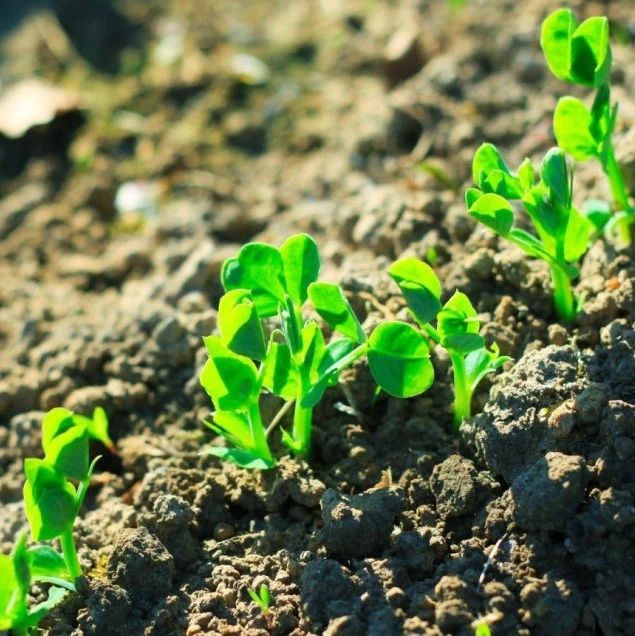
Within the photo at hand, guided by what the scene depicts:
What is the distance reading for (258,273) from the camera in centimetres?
219

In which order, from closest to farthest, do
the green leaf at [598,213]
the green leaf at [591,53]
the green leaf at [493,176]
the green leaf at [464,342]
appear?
the green leaf at [464,342] < the green leaf at [493,176] < the green leaf at [591,53] < the green leaf at [598,213]

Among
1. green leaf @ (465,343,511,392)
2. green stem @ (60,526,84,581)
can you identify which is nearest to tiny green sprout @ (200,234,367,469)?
green leaf @ (465,343,511,392)

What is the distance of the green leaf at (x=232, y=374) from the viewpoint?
2082mm

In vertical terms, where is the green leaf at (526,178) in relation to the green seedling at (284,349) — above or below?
above


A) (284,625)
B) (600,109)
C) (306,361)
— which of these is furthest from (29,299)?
(600,109)

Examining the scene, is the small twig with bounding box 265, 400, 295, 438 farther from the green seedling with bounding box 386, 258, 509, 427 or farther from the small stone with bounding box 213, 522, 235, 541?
the green seedling with bounding box 386, 258, 509, 427

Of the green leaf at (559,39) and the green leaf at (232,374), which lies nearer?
the green leaf at (232,374)

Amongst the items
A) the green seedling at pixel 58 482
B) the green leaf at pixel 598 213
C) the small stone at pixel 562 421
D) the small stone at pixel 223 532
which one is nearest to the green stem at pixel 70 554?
the green seedling at pixel 58 482

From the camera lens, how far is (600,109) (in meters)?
2.29

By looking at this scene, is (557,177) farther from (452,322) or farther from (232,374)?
(232,374)

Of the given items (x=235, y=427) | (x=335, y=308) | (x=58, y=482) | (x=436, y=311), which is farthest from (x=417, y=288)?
(x=58, y=482)

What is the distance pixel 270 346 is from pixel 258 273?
183 millimetres

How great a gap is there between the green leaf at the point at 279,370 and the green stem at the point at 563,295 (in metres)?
0.65

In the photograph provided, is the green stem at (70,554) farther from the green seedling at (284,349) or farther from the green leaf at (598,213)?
the green leaf at (598,213)
